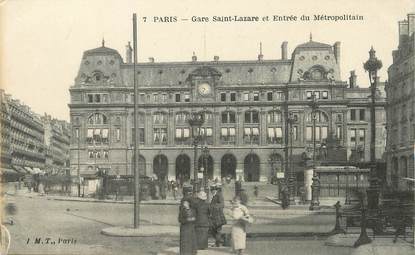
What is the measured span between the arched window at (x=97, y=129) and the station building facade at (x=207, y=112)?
112 mm

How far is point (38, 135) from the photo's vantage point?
88312 mm

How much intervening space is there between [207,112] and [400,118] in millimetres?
28729

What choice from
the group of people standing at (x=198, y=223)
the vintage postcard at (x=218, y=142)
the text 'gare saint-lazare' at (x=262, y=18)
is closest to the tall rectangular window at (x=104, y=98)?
the vintage postcard at (x=218, y=142)

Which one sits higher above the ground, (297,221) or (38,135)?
(38,135)

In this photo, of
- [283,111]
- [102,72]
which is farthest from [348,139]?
[102,72]

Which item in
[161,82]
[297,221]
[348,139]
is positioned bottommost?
[297,221]

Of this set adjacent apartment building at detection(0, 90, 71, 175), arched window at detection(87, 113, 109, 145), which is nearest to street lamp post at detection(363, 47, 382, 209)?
adjacent apartment building at detection(0, 90, 71, 175)

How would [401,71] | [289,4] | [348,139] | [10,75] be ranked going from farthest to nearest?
[348,139], [401,71], [10,75], [289,4]

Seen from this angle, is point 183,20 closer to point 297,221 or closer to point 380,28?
point 380,28

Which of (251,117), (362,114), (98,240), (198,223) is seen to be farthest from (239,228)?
(362,114)

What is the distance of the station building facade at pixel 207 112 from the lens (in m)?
65.1

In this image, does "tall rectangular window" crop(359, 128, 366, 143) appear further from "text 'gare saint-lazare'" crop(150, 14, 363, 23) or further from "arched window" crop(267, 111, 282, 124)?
Answer: "text 'gare saint-lazare'" crop(150, 14, 363, 23)

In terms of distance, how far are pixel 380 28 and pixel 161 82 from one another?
51.9 m

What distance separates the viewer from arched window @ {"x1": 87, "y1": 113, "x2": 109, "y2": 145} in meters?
65.3
